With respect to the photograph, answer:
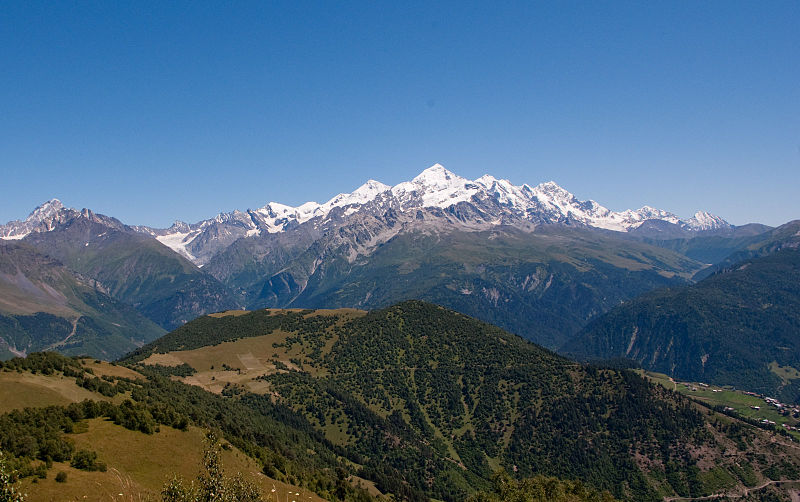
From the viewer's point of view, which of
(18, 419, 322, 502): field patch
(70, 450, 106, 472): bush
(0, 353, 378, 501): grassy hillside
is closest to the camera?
(18, 419, 322, 502): field patch

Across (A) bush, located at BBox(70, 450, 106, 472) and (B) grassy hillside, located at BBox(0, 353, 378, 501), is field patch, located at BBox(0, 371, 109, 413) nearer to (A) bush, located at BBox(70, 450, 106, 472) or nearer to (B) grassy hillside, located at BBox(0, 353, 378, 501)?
(B) grassy hillside, located at BBox(0, 353, 378, 501)

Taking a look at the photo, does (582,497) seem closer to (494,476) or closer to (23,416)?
(494,476)

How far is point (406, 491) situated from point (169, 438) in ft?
355

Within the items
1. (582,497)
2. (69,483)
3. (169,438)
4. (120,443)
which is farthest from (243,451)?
(582,497)

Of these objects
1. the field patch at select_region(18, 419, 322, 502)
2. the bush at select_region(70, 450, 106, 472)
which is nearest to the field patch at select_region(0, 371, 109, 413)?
the field patch at select_region(18, 419, 322, 502)

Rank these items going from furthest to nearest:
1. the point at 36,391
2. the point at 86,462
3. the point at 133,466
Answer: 1. the point at 36,391
2. the point at 133,466
3. the point at 86,462

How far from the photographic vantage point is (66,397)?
358 ft

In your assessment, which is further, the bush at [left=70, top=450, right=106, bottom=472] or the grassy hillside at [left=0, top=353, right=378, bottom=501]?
the bush at [left=70, top=450, right=106, bottom=472]

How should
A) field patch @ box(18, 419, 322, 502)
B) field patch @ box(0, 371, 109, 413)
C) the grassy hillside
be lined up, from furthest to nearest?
1. field patch @ box(0, 371, 109, 413)
2. the grassy hillside
3. field patch @ box(18, 419, 322, 502)

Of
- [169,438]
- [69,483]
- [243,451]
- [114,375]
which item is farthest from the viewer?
[114,375]

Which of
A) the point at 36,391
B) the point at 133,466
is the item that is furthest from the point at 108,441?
the point at 36,391

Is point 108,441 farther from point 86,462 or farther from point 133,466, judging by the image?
point 86,462

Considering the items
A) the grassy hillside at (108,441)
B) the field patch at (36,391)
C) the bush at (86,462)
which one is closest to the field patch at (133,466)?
the grassy hillside at (108,441)

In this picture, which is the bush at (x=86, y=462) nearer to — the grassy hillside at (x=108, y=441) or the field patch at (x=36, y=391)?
the grassy hillside at (x=108, y=441)
